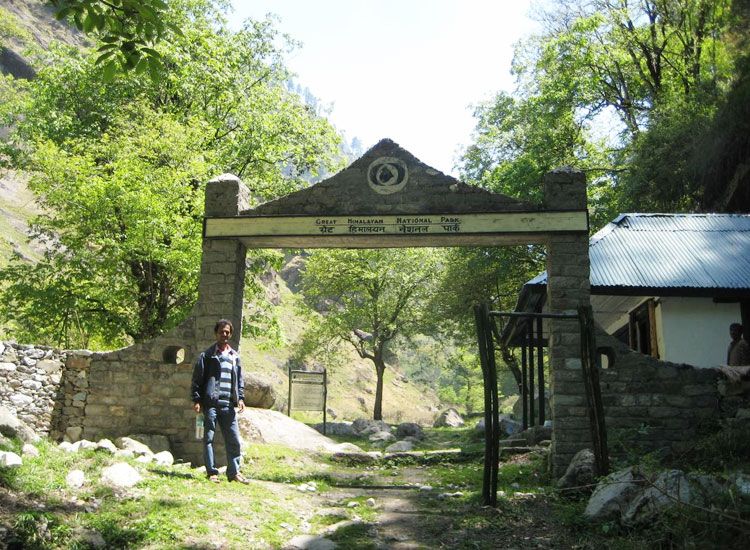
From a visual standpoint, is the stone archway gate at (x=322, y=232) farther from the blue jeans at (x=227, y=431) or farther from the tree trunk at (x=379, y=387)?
the tree trunk at (x=379, y=387)

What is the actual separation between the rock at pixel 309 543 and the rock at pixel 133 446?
4360 mm

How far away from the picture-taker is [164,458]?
30.7 ft

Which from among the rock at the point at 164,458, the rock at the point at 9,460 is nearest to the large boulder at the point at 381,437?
the rock at the point at 164,458

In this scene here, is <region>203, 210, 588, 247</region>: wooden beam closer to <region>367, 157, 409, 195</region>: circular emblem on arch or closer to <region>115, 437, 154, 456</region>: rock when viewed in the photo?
<region>367, 157, 409, 195</region>: circular emblem on arch

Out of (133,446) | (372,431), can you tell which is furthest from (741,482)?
(372,431)

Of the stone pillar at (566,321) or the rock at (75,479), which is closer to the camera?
the rock at (75,479)

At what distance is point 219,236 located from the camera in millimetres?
10688

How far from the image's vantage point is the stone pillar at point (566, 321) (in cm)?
961

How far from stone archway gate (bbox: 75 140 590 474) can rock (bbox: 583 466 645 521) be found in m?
3.96

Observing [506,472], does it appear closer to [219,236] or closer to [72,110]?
[219,236]

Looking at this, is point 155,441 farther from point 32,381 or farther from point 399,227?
point 399,227

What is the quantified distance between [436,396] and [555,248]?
200ft

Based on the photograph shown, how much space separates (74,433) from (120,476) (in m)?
4.43

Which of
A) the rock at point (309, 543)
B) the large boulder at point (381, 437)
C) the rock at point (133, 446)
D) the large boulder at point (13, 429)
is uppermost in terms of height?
the large boulder at point (13, 429)
